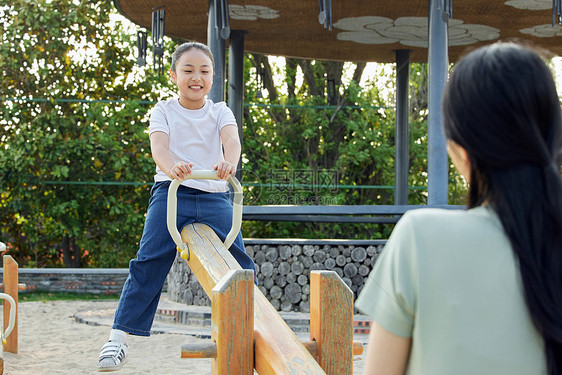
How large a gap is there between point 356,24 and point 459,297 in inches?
311

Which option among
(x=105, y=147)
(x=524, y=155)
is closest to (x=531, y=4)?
(x=105, y=147)

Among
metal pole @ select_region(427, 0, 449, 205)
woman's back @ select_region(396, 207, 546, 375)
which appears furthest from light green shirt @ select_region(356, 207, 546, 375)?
metal pole @ select_region(427, 0, 449, 205)

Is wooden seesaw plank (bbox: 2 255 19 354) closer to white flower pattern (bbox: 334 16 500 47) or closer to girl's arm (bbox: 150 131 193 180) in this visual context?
girl's arm (bbox: 150 131 193 180)

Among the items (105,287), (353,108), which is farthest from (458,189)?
(105,287)

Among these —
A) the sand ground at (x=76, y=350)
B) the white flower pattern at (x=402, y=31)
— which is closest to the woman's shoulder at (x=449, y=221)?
the sand ground at (x=76, y=350)

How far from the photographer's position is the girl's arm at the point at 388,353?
1002mm

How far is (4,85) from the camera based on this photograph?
1109cm

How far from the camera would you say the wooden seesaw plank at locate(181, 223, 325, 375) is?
1.57 metres

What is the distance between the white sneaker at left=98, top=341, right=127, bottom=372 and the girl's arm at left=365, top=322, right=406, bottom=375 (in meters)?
1.69

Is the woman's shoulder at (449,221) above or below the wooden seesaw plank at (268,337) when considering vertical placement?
above

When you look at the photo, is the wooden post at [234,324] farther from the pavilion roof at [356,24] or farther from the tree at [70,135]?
the tree at [70,135]

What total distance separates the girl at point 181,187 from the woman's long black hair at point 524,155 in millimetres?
1534

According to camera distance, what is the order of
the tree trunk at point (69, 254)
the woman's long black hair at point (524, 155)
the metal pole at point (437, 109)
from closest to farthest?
1. the woman's long black hair at point (524, 155)
2. the metal pole at point (437, 109)
3. the tree trunk at point (69, 254)

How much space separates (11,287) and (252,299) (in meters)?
4.27
